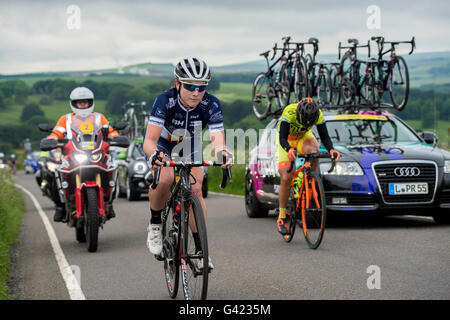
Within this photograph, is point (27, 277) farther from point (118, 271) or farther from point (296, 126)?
point (296, 126)

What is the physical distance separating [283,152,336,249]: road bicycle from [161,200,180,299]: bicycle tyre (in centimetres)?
281

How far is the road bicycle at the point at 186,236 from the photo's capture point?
5.59 metres

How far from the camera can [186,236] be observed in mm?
5883

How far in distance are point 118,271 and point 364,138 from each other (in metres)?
5.12

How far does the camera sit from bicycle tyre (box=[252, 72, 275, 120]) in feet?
52.8

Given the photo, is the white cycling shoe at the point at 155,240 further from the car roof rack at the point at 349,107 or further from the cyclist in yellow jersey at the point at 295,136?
the car roof rack at the point at 349,107

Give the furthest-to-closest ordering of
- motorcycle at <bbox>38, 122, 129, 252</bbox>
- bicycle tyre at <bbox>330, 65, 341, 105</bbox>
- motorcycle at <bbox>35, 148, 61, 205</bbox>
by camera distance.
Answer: bicycle tyre at <bbox>330, 65, 341, 105</bbox> → motorcycle at <bbox>35, 148, 61, 205</bbox> → motorcycle at <bbox>38, 122, 129, 252</bbox>

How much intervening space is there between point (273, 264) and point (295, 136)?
7.96ft

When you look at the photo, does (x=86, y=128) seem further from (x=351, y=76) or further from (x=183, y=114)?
(x=351, y=76)

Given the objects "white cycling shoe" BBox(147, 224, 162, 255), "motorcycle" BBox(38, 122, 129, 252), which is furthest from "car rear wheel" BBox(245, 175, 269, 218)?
"white cycling shoe" BBox(147, 224, 162, 255)

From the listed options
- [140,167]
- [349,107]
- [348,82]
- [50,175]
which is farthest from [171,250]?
[140,167]

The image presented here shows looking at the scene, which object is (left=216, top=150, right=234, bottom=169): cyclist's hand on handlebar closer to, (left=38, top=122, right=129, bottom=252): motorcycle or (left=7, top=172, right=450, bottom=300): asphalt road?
(left=7, top=172, right=450, bottom=300): asphalt road
